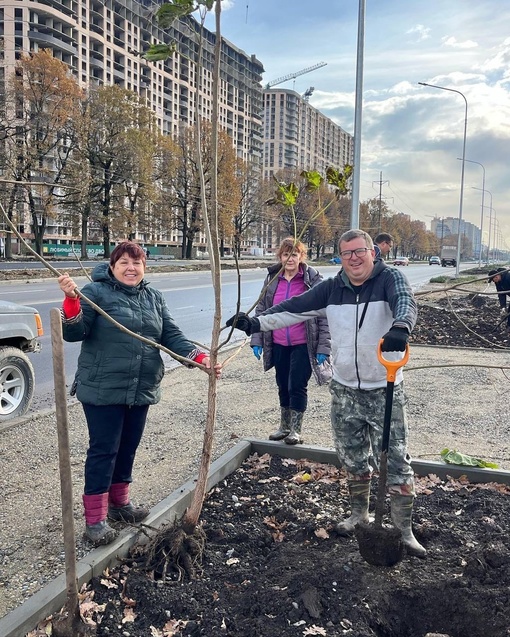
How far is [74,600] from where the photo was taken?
2.30 metres

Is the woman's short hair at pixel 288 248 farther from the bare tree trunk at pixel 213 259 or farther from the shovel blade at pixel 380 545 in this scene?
the shovel blade at pixel 380 545

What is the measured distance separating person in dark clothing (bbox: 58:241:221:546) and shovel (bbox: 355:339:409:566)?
0.90m

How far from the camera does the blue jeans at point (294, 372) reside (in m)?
4.99

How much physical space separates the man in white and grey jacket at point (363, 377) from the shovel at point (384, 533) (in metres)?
0.21

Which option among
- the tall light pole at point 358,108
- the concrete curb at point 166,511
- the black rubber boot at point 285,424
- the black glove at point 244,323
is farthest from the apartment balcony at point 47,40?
the black glove at point 244,323

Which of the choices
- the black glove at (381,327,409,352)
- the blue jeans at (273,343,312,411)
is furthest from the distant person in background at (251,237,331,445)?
the black glove at (381,327,409,352)

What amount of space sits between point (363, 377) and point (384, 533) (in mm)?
823

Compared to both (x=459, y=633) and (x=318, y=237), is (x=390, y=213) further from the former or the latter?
A: (x=459, y=633)

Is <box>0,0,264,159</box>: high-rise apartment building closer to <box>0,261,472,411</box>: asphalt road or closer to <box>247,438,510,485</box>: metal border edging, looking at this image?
<box>0,261,472,411</box>: asphalt road

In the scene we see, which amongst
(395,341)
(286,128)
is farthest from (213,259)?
(286,128)

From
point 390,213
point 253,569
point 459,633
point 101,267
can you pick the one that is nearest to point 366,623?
point 459,633

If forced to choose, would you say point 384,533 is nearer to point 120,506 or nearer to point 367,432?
point 367,432

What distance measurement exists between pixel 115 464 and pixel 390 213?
109 m

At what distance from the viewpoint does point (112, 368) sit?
10.2 feet
